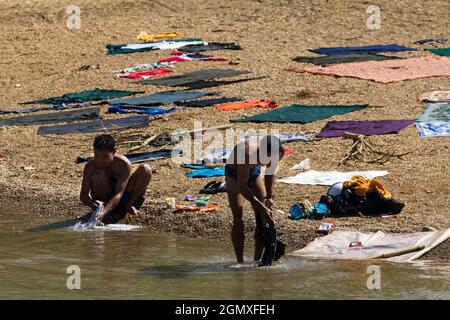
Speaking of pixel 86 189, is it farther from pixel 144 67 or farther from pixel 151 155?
pixel 144 67

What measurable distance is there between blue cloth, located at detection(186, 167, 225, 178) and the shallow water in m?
1.84

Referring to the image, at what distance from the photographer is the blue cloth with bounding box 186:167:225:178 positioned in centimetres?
1354

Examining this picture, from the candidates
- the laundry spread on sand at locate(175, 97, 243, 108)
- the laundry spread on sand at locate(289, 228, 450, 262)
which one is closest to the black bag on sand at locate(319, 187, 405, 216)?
the laundry spread on sand at locate(289, 228, 450, 262)

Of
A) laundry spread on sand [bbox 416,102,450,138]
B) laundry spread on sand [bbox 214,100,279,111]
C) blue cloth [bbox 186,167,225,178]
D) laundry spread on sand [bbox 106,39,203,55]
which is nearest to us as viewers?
blue cloth [bbox 186,167,225,178]

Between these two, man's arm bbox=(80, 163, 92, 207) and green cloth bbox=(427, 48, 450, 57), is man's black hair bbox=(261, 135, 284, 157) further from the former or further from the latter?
green cloth bbox=(427, 48, 450, 57)

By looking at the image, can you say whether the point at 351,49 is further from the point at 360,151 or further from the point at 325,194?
the point at 325,194

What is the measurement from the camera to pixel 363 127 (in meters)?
15.1

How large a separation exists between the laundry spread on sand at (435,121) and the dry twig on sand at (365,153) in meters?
0.97

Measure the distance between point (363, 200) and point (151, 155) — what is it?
12.8ft

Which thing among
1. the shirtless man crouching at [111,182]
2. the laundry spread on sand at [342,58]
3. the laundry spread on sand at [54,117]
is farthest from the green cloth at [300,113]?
the shirtless man crouching at [111,182]

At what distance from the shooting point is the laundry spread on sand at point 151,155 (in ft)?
47.5
